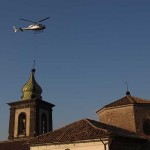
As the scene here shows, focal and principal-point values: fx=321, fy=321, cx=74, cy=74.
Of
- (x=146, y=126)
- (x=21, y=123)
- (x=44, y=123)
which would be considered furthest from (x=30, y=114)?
(x=146, y=126)

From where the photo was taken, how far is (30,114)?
35.5m

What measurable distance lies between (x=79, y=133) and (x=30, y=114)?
1392 centimetres

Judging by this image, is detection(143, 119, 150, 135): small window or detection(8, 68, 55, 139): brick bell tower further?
detection(8, 68, 55, 139): brick bell tower

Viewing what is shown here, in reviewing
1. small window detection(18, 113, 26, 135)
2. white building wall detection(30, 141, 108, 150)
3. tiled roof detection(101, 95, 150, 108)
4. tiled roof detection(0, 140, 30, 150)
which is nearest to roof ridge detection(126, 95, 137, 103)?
tiled roof detection(101, 95, 150, 108)

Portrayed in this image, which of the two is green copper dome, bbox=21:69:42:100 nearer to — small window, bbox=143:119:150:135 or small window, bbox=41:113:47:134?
small window, bbox=41:113:47:134

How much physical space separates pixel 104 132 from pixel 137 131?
809cm

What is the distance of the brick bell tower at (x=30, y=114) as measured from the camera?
35031 mm

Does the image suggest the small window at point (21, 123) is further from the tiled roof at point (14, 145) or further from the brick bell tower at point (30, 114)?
the tiled roof at point (14, 145)

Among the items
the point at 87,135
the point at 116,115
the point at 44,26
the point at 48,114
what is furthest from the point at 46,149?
the point at 48,114

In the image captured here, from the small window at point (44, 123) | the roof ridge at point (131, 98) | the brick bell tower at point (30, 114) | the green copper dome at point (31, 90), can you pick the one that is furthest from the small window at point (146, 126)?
the green copper dome at point (31, 90)

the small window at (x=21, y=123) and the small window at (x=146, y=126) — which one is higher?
the small window at (x=21, y=123)

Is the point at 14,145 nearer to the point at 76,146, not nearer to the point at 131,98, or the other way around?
the point at 131,98

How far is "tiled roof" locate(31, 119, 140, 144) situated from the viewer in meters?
21.4

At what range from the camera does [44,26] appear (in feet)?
97.5
